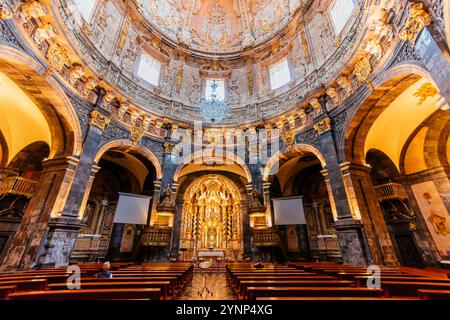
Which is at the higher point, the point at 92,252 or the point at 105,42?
the point at 105,42

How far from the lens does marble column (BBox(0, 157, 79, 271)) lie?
607 centimetres

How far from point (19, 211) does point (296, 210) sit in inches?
525

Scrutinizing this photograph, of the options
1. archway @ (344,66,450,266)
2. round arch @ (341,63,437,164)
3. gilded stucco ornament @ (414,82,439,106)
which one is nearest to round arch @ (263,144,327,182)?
round arch @ (341,63,437,164)

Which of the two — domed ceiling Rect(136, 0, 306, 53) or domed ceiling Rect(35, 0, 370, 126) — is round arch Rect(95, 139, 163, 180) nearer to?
domed ceiling Rect(35, 0, 370, 126)

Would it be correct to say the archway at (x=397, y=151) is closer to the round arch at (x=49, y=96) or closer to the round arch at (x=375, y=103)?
the round arch at (x=375, y=103)

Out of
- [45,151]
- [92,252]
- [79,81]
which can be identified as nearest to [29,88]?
[79,81]

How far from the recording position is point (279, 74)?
44.1 ft

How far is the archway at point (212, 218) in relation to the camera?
12.4m

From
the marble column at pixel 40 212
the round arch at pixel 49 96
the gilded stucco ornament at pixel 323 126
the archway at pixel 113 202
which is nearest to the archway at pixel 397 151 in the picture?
the gilded stucco ornament at pixel 323 126

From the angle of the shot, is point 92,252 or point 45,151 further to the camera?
point 92,252

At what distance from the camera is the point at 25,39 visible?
5914 mm

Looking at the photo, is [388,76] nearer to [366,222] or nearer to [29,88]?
[366,222]

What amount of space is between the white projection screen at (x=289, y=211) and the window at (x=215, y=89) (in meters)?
8.67

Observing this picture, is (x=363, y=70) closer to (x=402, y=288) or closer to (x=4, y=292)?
(x=402, y=288)
